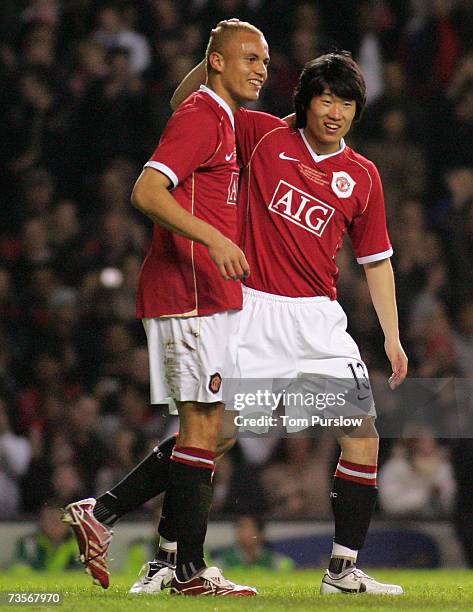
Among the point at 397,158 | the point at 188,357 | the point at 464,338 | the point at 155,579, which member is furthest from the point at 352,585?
the point at 397,158

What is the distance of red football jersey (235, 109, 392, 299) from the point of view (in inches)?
204

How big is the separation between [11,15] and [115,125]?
60.0 inches

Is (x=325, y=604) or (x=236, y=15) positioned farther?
(x=236, y=15)

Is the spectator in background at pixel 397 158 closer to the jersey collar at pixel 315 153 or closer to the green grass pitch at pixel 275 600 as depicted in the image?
the green grass pitch at pixel 275 600

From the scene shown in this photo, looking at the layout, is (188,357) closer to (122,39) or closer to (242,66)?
(242,66)

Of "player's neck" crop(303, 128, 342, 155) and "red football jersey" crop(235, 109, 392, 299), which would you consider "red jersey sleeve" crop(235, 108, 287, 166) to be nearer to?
"red football jersey" crop(235, 109, 392, 299)

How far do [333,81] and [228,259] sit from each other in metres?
Answer: 1.06

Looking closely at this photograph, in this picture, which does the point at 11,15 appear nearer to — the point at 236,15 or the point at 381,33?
the point at 236,15

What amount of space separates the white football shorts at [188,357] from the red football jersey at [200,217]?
0.15ft

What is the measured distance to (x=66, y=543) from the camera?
799 cm

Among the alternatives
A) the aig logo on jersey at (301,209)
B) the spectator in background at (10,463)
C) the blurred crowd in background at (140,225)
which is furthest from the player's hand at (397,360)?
the spectator in background at (10,463)

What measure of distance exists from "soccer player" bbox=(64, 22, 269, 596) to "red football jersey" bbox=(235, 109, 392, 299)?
0.81 ft

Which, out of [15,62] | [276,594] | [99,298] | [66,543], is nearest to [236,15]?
[15,62]

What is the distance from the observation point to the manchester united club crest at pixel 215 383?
187 inches
